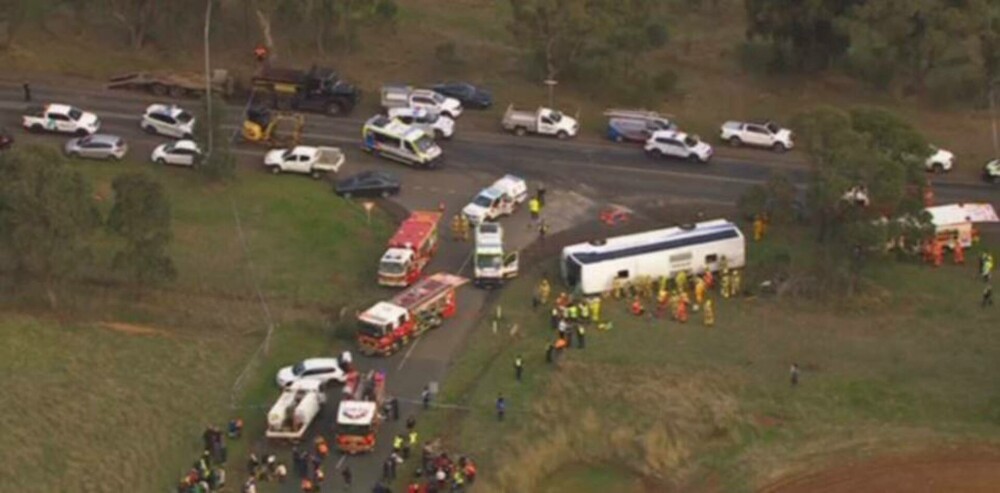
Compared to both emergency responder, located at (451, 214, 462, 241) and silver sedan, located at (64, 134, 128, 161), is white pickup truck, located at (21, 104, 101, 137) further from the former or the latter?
emergency responder, located at (451, 214, 462, 241)

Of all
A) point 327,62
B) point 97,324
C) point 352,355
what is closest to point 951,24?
point 327,62

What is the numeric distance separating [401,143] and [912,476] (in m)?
32.2

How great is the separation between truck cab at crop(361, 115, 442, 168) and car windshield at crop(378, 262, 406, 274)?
484 inches

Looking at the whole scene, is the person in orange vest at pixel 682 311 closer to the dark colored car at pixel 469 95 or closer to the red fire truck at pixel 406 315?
the red fire truck at pixel 406 315

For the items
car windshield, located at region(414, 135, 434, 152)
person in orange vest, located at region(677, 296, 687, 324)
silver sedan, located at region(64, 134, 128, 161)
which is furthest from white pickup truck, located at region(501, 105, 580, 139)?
person in orange vest, located at region(677, 296, 687, 324)

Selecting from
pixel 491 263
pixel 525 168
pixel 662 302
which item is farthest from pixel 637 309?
pixel 525 168

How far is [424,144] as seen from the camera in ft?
250

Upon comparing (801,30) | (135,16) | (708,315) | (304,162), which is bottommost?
(708,315)

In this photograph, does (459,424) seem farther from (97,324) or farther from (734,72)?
(734,72)

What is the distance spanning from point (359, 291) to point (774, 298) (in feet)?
54.3

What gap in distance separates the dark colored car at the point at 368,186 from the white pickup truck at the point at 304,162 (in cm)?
154

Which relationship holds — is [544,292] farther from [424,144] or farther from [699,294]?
[424,144]

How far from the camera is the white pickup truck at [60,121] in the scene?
77.1 metres

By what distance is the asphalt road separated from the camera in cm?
7344
